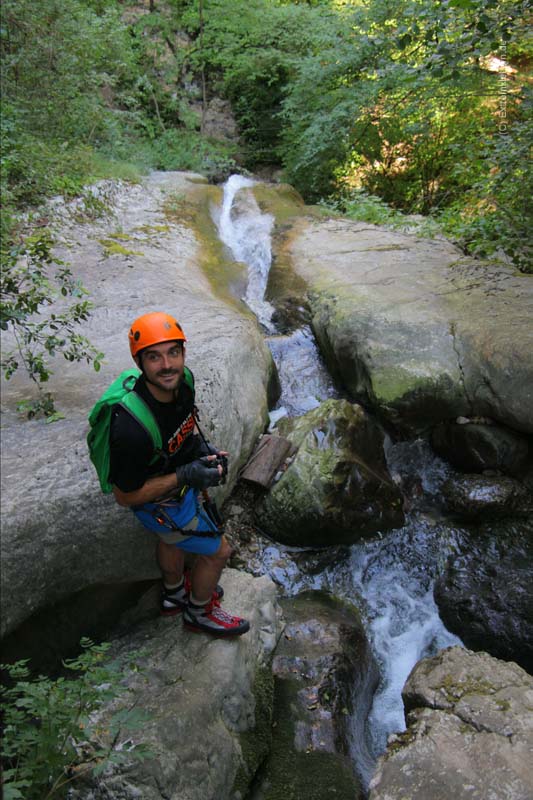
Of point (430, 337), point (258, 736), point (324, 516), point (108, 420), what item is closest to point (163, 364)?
point (108, 420)

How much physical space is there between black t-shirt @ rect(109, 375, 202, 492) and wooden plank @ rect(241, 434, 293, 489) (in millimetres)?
2153

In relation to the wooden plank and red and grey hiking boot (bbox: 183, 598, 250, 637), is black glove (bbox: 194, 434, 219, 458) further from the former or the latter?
the wooden plank

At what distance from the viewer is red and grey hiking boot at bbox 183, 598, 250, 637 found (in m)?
3.50

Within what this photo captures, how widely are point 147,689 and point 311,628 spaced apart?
61.5 inches

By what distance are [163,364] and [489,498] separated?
387cm

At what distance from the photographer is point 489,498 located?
512 cm

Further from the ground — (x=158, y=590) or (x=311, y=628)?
(x=158, y=590)

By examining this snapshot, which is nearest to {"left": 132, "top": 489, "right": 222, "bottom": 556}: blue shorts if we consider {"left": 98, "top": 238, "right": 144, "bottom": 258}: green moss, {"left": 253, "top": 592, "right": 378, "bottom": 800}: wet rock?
{"left": 253, "top": 592, "right": 378, "bottom": 800}: wet rock

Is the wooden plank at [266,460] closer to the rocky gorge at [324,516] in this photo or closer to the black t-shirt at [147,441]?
the rocky gorge at [324,516]

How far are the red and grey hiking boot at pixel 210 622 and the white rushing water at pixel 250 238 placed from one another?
5.21 m

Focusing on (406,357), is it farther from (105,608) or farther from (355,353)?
(105,608)

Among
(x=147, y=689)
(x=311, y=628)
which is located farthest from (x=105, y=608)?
(x=311, y=628)

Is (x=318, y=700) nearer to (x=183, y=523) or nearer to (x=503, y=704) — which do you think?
(x=503, y=704)

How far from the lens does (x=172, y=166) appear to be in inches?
579
